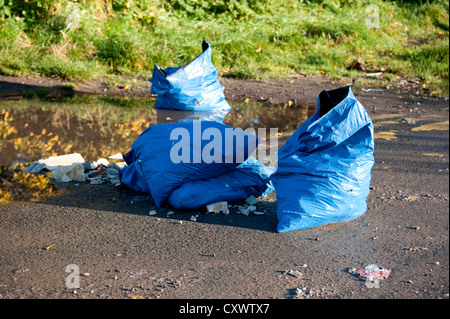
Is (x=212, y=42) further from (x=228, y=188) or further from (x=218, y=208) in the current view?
(x=218, y=208)

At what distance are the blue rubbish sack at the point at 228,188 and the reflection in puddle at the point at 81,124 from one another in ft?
3.71

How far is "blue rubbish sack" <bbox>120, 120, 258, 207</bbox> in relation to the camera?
11.7 ft

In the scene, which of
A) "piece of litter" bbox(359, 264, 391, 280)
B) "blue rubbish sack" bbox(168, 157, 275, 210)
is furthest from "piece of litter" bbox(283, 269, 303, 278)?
"blue rubbish sack" bbox(168, 157, 275, 210)

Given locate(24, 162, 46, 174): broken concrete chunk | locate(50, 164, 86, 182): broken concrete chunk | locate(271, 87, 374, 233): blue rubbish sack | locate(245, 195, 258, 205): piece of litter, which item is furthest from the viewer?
locate(24, 162, 46, 174): broken concrete chunk

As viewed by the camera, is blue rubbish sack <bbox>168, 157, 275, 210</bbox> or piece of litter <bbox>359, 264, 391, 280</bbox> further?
blue rubbish sack <bbox>168, 157, 275, 210</bbox>

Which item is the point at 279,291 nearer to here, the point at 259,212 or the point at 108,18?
the point at 259,212

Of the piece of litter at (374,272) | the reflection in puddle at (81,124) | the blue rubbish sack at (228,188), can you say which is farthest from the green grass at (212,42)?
the piece of litter at (374,272)

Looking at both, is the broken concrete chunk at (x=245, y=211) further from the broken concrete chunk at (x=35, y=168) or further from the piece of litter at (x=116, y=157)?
the broken concrete chunk at (x=35, y=168)

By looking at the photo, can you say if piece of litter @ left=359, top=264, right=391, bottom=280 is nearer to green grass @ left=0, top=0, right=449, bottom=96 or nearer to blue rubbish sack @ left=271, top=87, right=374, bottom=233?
blue rubbish sack @ left=271, top=87, right=374, bottom=233

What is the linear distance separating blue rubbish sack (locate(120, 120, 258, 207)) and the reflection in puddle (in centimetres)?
92

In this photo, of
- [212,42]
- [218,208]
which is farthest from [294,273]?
[212,42]

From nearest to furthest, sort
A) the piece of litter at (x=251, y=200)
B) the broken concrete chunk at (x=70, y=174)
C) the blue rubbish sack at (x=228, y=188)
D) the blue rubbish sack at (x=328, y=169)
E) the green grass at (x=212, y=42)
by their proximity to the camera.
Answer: the blue rubbish sack at (x=328, y=169), the blue rubbish sack at (x=228, y=188), the piece of litter at (x=251, y=200), the broken concrete chunk at (x=70, y=174), the green grass at (x=212, y=42)

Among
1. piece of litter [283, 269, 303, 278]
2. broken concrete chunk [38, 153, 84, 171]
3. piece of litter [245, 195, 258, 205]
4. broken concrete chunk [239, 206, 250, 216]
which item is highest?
broken concrete chunk [38, 153, 84, 171]

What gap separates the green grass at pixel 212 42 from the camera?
789 centimetres
